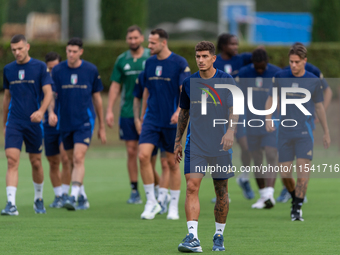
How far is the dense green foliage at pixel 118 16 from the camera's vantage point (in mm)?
24734

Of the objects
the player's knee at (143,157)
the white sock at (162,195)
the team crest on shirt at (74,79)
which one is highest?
A: the team crest on shirt at (74,79)

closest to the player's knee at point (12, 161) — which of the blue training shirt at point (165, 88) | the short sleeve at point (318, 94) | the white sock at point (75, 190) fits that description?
the white sock at point (75, 190)

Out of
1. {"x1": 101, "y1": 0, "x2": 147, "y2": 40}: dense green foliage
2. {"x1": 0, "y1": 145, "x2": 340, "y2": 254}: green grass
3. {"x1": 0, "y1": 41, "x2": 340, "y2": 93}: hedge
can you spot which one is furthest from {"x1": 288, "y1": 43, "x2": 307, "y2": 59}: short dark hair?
{"x1": 101, "y1": 0, "x2": 147, "y2": 40}: dense green foliage

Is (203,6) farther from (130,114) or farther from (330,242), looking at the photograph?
(330,242)

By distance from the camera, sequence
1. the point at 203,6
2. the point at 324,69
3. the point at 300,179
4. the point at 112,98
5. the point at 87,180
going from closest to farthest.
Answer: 1. the point at 300,179
2. the point at 112,98
3. the point at 87,180
4. the point at 324,69
5. the point at 203,6

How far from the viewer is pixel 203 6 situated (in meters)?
41.8

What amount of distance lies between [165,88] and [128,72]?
1.81 metres

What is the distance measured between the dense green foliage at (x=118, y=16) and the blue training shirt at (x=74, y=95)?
48.4 ft

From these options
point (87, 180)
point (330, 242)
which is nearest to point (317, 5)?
point (87, 180)

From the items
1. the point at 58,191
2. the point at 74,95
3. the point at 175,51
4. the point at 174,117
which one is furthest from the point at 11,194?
the point at 175,51

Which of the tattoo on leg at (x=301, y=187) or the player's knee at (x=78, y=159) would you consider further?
the player's knee at (x=78, y=159)

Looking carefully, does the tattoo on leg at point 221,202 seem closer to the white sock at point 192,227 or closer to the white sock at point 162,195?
the white sock at point 192,227

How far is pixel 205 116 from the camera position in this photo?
6918mm

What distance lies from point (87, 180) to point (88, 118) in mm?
4746
